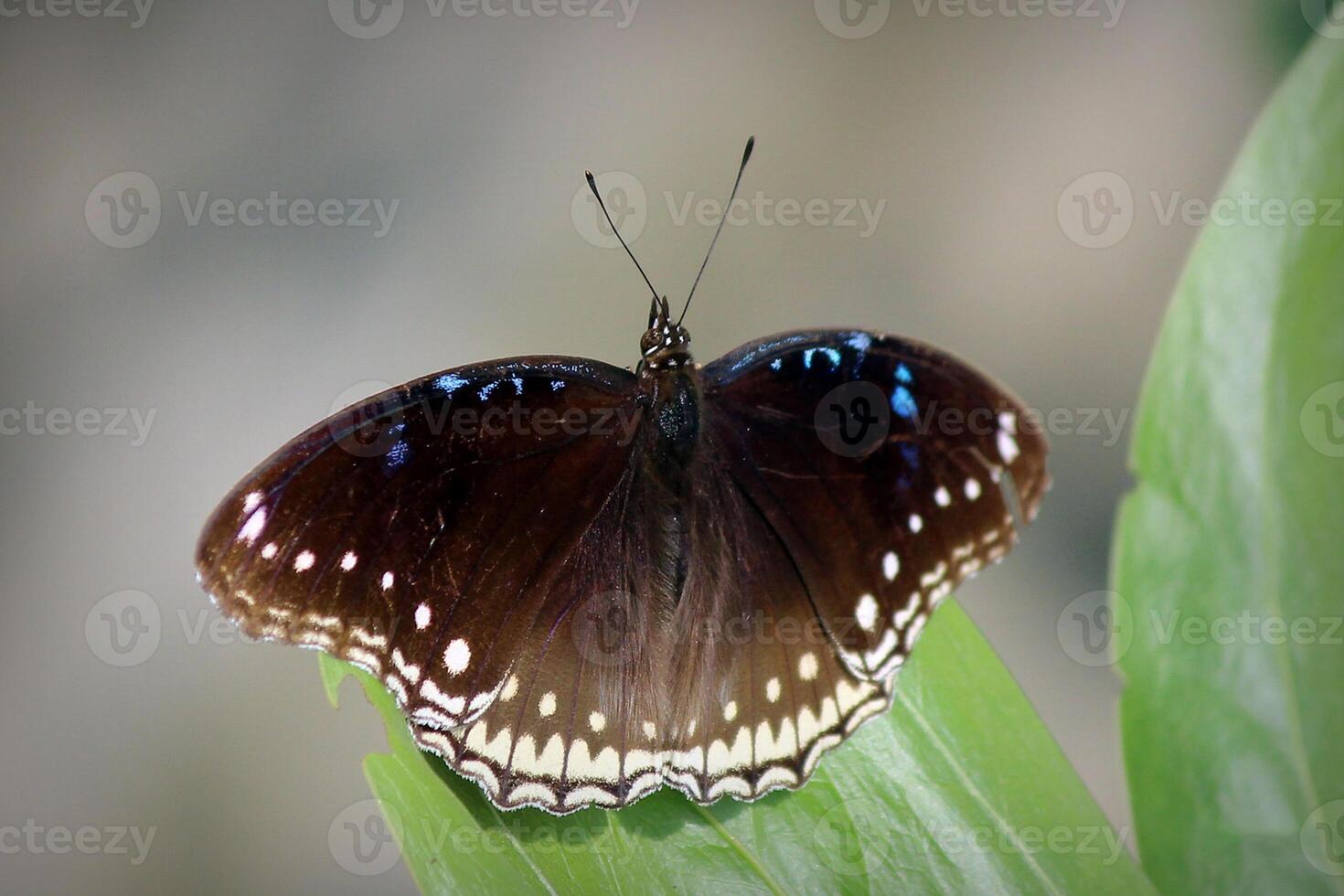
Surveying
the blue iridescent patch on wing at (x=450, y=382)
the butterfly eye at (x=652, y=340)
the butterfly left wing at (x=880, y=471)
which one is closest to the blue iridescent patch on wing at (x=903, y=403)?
the butterfly left wing at (x=880, y=471)

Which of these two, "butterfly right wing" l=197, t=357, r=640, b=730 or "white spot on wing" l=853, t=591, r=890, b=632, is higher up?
"butterfly right wing" l=197, t=357, r=640, b=730

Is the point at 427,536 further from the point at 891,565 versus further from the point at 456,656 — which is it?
the point at 891,565

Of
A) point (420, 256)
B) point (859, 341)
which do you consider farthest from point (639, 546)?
point (420, 256)

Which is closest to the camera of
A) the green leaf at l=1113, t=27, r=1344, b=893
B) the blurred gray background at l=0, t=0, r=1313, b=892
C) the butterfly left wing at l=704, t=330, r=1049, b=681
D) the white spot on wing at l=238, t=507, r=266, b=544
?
the green leaf at l=1113, t=27, r=1344, b=893

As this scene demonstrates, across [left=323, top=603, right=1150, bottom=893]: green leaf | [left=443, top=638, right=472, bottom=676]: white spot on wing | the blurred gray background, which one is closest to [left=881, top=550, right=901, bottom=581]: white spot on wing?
[left=323, top=603, right=1150, bottom=893]: green leaf

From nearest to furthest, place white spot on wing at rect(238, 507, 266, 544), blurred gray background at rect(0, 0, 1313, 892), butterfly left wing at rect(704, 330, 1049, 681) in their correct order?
1. white spot on wing at rect(238, 507, 266, 544)
2. butterfly left wing at rect(704, 330, 1049, 681)
3. blurred gray background at rect(0, 0, 1313, 892)

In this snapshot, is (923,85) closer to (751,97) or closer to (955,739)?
(751,97)

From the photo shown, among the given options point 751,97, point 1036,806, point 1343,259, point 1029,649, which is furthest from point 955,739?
point 751,97

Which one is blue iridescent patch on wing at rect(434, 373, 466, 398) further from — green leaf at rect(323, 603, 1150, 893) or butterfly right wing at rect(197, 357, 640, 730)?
green leaf at rect(323, 603, 1150, 893)
